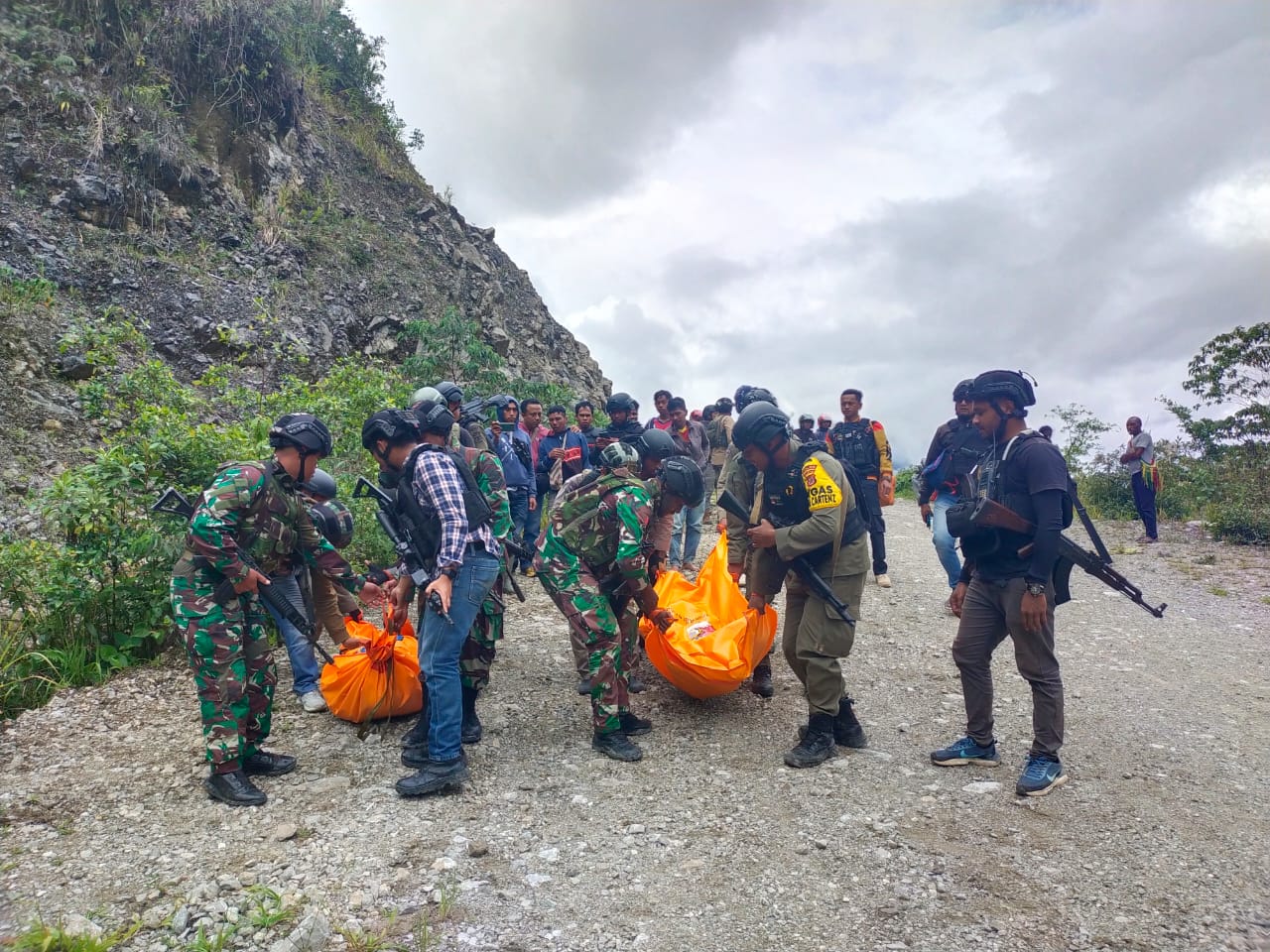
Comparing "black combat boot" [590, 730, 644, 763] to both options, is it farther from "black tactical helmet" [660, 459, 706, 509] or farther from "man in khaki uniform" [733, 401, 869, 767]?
"black tactical helmet" [660, 459, 706, 509]

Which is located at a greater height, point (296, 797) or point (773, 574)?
point (773, 574)

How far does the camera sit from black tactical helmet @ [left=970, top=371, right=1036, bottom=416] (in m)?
3.54

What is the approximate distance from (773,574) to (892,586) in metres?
4.15

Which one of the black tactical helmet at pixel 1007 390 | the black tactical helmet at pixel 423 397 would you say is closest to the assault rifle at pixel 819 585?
the black tactical helmet at pixel 1007 390

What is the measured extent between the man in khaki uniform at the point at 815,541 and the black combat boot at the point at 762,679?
0.66 m

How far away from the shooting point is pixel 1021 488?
3.44m

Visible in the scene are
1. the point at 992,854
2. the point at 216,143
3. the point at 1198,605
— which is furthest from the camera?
the point at 216,143

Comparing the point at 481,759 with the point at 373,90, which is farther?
the point at 373,90

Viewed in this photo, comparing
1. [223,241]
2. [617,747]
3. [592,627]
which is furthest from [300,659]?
[223,241]

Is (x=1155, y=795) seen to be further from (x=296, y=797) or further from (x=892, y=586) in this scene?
(x=892, y=586)

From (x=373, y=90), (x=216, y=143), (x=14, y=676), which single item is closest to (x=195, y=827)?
(x=14, y=676)

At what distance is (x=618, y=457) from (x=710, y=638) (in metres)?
1.19


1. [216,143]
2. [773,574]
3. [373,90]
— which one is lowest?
[773,574]

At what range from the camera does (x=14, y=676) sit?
405 centimetres
